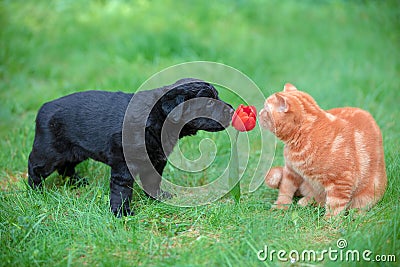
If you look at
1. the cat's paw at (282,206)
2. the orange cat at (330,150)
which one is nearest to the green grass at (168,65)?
the cat's paw at (282,206)

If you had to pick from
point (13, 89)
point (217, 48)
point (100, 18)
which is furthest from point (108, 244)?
point (100, 18)

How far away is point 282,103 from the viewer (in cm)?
361

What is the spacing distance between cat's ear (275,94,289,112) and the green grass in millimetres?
809

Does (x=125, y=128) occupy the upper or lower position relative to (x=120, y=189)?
upper

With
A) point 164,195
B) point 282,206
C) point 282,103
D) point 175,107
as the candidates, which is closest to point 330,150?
point 282,103

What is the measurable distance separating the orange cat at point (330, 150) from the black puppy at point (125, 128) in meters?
0.45

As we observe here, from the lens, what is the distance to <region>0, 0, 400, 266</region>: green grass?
3188 millimetres

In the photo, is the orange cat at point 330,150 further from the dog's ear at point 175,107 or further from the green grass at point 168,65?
the dog's ear at point 175,107

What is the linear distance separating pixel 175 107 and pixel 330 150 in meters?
1.21

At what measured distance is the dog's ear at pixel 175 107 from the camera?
3.50 m

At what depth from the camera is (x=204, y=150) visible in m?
4.73

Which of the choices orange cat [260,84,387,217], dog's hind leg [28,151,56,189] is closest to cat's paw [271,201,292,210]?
orange cat [260,84,387,217]

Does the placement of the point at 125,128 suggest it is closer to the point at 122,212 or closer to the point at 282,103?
the point at 122,212

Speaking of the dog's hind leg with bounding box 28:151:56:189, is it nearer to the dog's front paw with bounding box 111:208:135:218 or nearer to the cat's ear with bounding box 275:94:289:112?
the dog's front paw with bounding box 111:208:135:218
